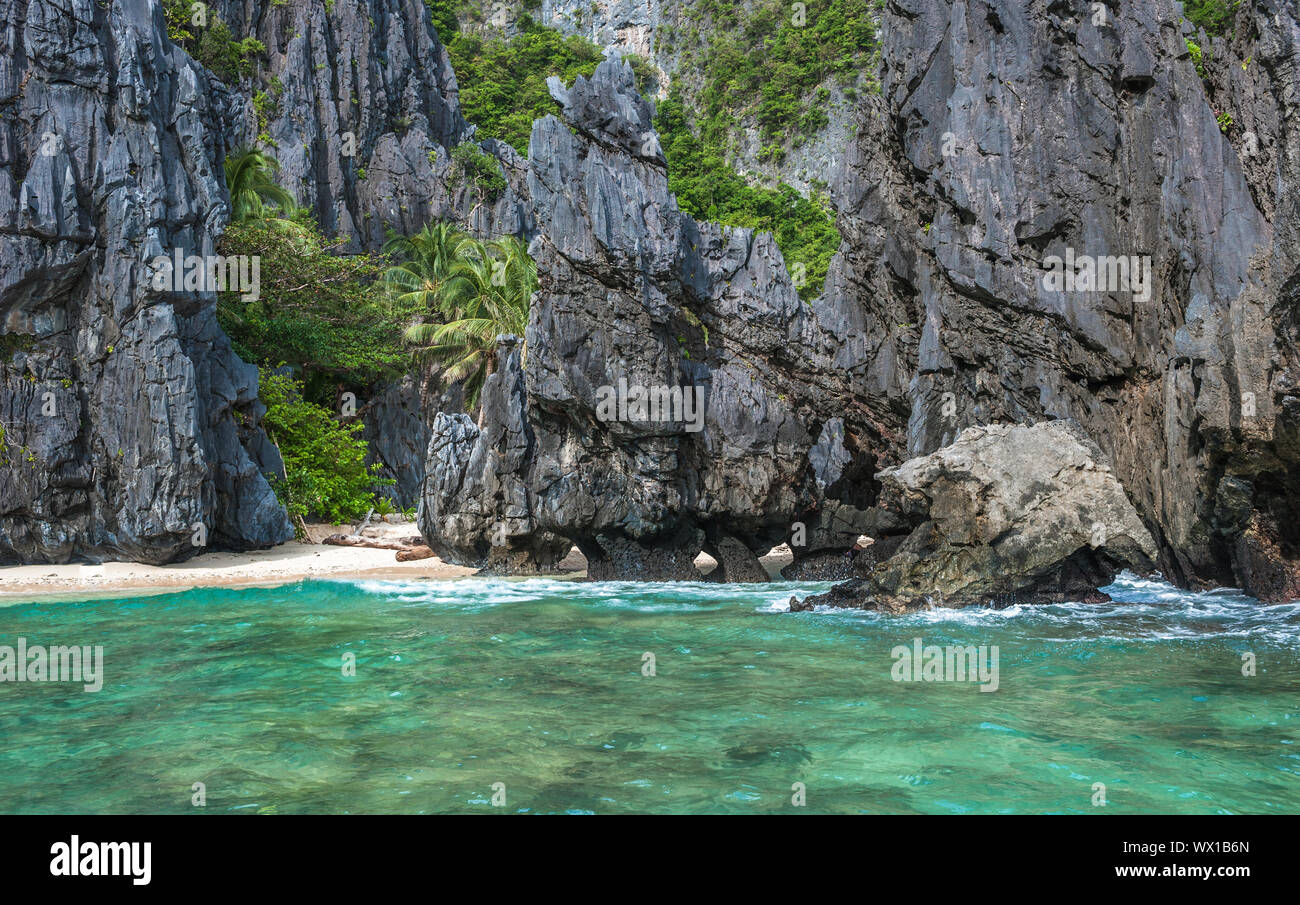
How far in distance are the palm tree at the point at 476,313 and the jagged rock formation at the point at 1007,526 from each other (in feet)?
61.8

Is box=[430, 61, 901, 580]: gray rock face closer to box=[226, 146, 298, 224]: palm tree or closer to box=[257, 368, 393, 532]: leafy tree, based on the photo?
box=[257, 368, 393, 532]: leafy tree

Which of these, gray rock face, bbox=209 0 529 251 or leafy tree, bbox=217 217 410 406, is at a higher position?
gray rock face, bbox=209 0 529 251

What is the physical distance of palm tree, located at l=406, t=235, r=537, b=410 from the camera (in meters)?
30.7

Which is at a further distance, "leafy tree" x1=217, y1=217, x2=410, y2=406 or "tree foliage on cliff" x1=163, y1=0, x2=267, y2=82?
"tree foliage on cliff" x1=163, y1=0, x2=267, y2=82

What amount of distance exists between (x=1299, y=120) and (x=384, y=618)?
46.8 ft

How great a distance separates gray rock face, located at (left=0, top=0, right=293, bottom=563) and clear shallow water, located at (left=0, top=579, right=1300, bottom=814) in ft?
18.7

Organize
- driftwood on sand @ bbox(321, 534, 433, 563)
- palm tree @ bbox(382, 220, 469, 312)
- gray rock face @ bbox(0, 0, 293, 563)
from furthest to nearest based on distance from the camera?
palm tree @ bbox(382, 220, 469, 312) < driftwood on sand @ bbox(321, 534, 433, 563) < gray rock face @ bbox(0, 0, 293, 563)

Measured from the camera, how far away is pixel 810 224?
41.3 m

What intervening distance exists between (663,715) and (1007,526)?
7.71m

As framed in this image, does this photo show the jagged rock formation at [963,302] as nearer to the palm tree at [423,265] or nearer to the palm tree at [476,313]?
the palm tree at [476,313]

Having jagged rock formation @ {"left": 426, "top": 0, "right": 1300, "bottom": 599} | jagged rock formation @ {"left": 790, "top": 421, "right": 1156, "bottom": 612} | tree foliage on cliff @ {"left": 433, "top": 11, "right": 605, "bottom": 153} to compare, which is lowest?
jagged rock formation @ {"left": 790, "top": 421, "right": 1156, "bottom": 612}

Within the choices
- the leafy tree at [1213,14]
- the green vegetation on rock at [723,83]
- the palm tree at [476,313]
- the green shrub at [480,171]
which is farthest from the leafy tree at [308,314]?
the leafy tree at [1213,14]

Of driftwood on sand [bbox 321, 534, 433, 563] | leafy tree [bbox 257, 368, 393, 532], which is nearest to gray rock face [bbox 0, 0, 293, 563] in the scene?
driftwood on sand [bbox 321, 534, 433, 563]
